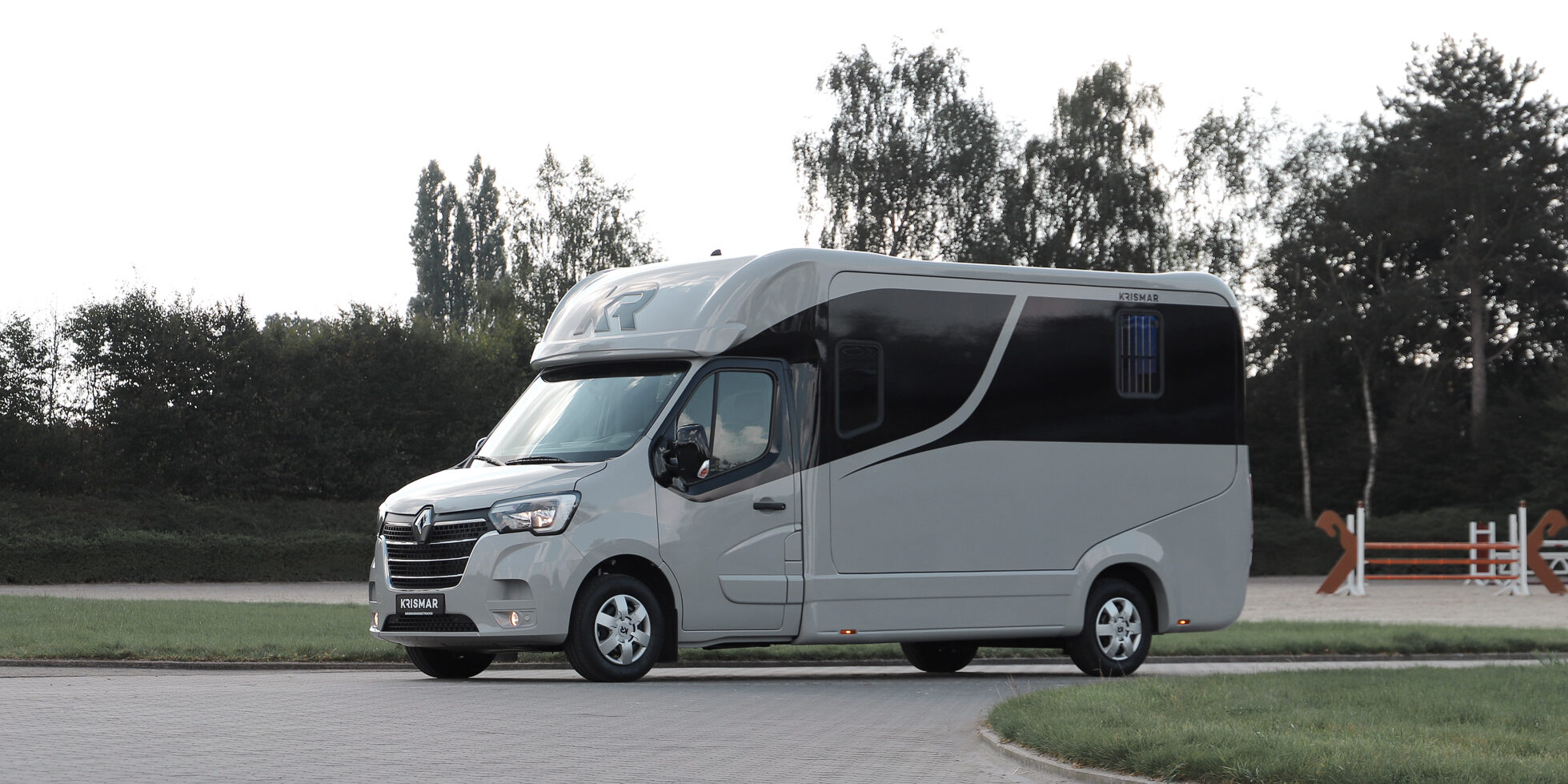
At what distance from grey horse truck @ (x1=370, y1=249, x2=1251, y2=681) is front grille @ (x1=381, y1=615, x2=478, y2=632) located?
0.02 m

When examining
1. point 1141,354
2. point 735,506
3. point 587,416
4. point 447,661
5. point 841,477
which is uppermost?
point 1141,354

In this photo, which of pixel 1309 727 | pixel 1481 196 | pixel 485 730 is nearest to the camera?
pixel 1309 727

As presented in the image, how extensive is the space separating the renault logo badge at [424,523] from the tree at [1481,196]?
146ft

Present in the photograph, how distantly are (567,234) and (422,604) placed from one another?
2208 inches

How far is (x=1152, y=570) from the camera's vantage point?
15.1 m

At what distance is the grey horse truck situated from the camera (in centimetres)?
1253

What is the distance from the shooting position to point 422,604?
41.1 feet

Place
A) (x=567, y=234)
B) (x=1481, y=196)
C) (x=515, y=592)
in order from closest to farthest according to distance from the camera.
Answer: (x=515, y=592), (x=1481, y=196), (x=567, y=234)

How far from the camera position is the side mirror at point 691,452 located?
12.7 m

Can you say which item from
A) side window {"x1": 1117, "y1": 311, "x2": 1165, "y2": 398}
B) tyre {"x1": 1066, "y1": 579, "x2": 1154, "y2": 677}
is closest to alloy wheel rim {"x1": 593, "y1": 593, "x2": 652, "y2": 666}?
tyre {"x1": 1066, "y1": 579, "x2": 1154, "y2": 677}

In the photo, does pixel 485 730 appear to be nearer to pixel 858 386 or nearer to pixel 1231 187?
pixel 858 386

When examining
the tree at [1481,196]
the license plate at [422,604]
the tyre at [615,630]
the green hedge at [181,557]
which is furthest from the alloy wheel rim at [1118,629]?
the tree at [1481,196]

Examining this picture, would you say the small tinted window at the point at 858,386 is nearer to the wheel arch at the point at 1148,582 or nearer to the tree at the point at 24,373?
the wheel arch at the point at 1148,582

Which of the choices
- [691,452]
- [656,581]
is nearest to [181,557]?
[656,581]
